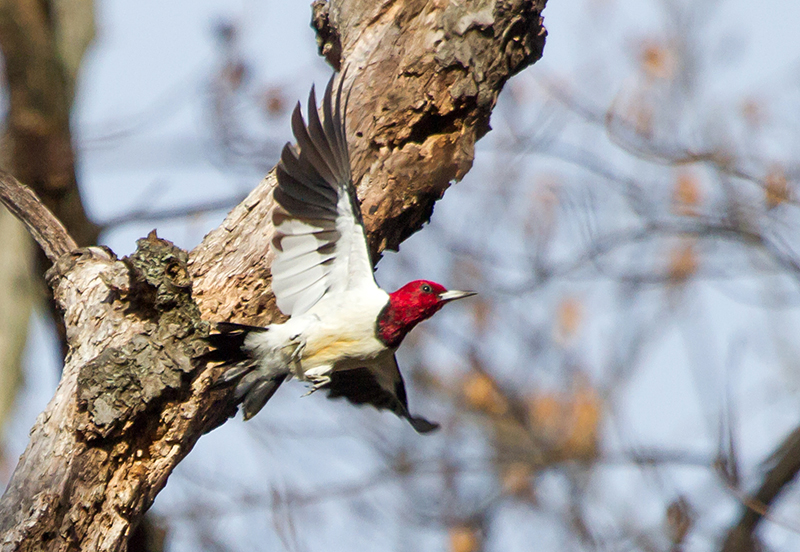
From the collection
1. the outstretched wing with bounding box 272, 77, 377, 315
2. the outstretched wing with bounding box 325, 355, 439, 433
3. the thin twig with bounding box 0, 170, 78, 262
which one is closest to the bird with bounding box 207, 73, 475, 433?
the outstretched wing with bounding box 272, 77, 377, 315

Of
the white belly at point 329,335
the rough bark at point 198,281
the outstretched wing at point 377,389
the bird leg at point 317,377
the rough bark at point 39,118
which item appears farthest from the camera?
the rough bark at point 39,118

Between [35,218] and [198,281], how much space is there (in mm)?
637

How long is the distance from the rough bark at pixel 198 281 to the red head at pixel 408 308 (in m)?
0.24

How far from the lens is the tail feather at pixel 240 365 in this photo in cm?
290

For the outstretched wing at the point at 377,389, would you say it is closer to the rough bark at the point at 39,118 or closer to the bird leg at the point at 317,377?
the bird leg at the point at 317,377

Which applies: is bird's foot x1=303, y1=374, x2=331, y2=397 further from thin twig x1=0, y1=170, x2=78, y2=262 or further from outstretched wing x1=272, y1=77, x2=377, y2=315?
thin twig x1=0, y1=170, x2=78, y2=262

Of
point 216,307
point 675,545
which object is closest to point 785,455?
point 675,545

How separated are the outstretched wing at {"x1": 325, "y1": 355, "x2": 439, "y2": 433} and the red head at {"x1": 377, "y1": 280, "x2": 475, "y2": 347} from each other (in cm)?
29

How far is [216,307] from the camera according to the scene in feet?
9.97

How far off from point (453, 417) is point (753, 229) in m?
3.66

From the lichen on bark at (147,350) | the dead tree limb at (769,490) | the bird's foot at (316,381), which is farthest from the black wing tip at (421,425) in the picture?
the dead tree limb at (769,490)

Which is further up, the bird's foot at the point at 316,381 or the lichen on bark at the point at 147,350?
the lichen on bark at the point at 147,350

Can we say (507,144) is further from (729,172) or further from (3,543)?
(3,543)

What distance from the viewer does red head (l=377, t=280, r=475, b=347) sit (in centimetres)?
322
